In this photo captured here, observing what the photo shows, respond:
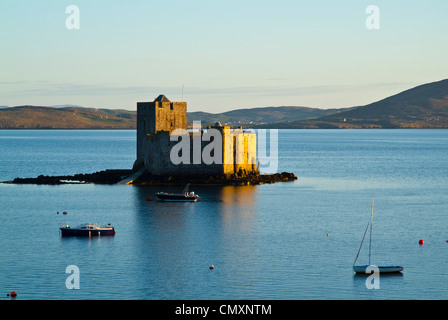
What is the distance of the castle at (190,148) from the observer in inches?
2076

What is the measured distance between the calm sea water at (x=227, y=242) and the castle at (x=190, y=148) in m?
1.83

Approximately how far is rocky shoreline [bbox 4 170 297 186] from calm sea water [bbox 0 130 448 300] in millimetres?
1080

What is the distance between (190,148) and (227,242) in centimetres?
2014

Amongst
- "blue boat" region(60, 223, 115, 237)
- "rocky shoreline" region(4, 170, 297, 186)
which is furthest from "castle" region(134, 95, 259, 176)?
"blue boat" region(60, 223, 115, 237)

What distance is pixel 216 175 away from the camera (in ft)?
177

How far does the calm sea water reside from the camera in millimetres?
25239

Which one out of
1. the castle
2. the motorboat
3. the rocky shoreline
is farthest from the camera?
the rocky shoreline

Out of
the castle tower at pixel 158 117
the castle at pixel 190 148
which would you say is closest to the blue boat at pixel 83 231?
the castle at pixel 190 148

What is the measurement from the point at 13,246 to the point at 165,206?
529 inches

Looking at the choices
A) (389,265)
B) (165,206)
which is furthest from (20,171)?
(389,265)

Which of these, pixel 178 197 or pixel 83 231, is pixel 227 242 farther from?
pixel 178 197

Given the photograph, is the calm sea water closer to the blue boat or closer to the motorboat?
the blue boat

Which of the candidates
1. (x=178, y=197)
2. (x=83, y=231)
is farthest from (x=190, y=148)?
(x=83, y=231)

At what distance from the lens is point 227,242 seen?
33.4m
